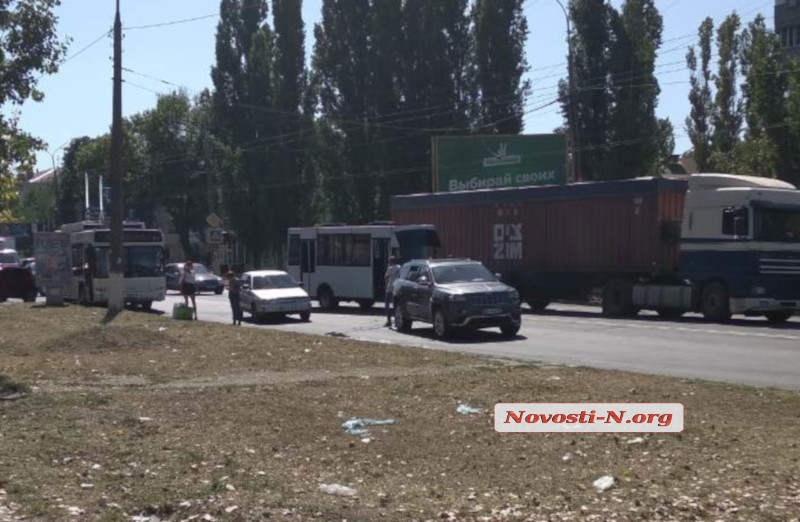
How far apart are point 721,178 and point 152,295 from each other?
1985cm

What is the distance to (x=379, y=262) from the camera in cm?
3494

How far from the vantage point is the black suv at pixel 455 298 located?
76.7ft

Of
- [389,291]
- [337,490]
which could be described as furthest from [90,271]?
[337,490]

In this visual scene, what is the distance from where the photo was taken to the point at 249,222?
62.9m

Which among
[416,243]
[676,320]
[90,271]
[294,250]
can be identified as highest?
[416,243]

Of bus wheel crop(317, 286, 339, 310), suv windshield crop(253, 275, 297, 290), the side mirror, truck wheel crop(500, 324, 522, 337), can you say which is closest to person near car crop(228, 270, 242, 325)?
suv windshield crop(253, 275, 297, 290)

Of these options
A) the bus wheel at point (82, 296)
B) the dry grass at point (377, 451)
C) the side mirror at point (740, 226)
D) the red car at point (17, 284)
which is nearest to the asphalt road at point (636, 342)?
the side mirror at point (740, 226)

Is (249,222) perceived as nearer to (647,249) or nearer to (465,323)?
(647,249)

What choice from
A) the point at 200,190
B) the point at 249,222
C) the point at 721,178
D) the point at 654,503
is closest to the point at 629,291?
the point at 721,178

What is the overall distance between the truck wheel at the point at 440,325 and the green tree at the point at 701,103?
3175 centimetres

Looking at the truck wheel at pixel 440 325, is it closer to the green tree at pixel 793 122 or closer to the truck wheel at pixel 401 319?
the truck wheel at pixel 401 319

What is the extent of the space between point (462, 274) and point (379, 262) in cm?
1035

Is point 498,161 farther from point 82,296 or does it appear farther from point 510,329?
point 510,329

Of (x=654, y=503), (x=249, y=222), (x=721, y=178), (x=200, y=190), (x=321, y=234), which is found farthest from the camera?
(x=200, y=190)
